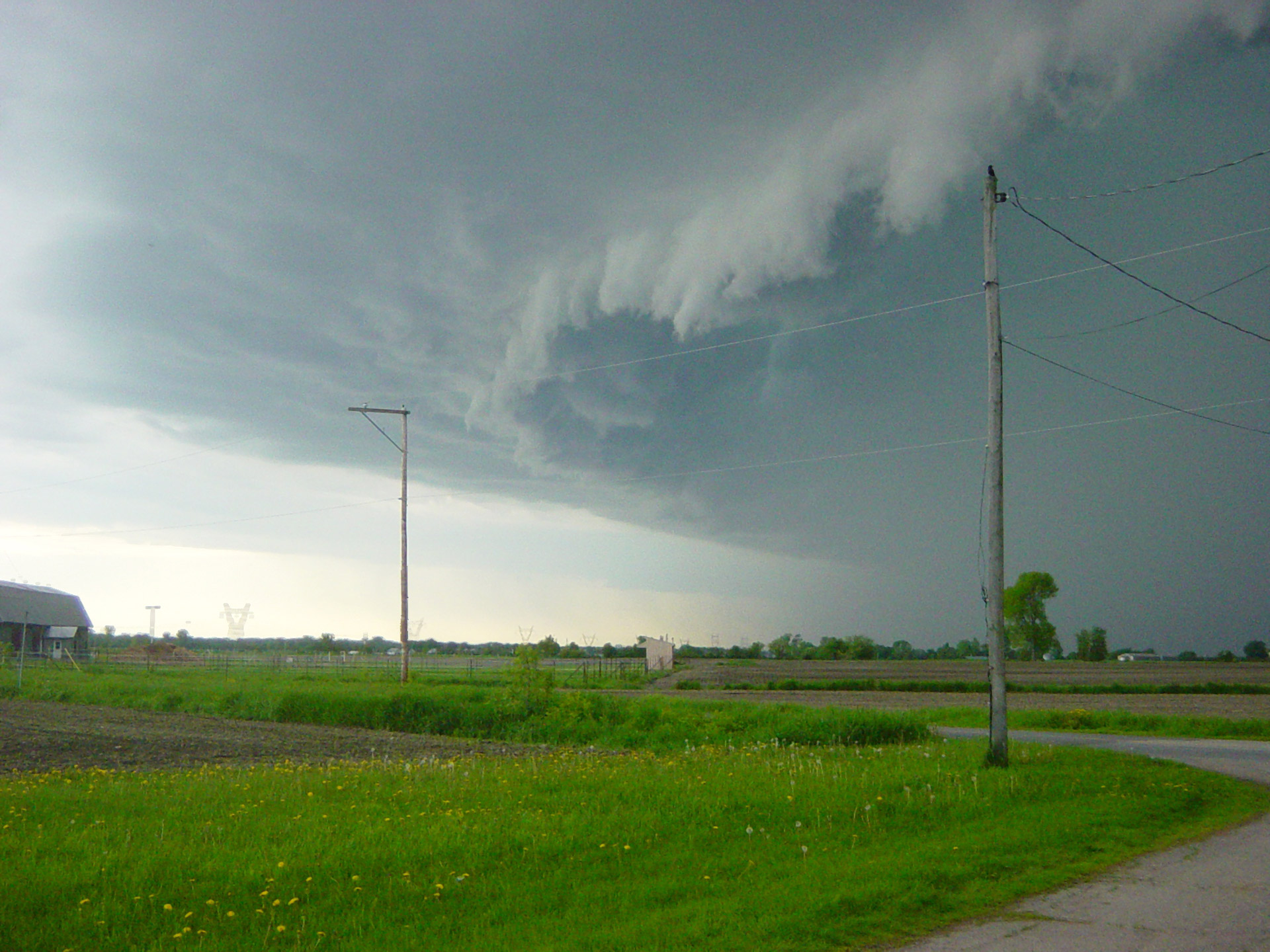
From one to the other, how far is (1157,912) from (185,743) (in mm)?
22042

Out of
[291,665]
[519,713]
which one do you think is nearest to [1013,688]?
[519,713]

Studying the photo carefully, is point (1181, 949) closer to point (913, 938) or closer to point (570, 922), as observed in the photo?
point (913, 938)

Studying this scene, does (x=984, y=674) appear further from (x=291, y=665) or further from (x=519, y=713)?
(x=291, y=665)

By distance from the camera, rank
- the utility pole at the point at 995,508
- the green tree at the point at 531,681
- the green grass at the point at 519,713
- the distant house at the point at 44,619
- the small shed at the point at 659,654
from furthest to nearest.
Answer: the distant house at the point at 44,619, the small shed at the point at 659,654, the green tree at the point at 531,681, the green grass at the point at 519,713, the utility pole at the point at 995,508

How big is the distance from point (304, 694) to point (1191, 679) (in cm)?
5020

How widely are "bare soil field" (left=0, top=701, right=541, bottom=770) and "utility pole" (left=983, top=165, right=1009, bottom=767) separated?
36.1 feet

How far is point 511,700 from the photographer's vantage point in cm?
2834

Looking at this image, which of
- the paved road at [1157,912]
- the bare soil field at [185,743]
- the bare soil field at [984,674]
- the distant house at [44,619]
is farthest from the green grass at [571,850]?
the distant house at [44,619]

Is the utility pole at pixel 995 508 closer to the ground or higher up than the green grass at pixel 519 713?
higher up

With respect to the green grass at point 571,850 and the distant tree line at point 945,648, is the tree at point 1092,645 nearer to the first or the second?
the distant tree line at point 945,648

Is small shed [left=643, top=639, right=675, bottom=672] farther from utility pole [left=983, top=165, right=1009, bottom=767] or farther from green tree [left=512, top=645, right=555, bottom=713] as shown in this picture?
utility pole [left=983, top=165, right=1009, bottom=767]

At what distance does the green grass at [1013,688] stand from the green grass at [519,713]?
18.0m

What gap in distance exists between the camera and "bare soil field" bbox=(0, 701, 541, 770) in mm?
18828

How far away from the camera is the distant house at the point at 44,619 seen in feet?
265
